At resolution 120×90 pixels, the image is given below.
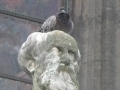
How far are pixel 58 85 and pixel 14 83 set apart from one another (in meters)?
4.85

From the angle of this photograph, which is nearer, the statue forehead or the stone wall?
the statue forehead

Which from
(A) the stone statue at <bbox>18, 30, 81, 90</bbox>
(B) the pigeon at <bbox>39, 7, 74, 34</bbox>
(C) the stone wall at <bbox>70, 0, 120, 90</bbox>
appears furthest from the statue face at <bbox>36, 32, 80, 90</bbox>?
(C) the stone wall at <bbox>70, 0, 120, 90</bbox>

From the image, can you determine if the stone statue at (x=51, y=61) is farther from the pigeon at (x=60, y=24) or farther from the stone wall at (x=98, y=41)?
the stone wall at (x=98, y=41)

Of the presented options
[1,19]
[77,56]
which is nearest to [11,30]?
[1,19]

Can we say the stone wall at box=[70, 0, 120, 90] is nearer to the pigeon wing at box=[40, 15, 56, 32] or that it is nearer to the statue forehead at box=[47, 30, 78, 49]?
the pigeon wing at box=[40, 15, 56, 32]

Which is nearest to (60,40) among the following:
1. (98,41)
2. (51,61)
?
(51,61)

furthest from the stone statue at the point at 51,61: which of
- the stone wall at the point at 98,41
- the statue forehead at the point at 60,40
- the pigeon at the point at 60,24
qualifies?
the stone wall at the point at 98,41

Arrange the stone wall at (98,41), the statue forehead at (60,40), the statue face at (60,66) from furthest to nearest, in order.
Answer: the stone wall at (98,41), the statue forehead at (60,40), the statue face at (60,66)

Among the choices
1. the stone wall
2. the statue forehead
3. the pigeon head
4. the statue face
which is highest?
the pigeon head

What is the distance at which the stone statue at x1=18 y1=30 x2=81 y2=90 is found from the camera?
4.29 metres

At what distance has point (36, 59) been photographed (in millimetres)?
4414

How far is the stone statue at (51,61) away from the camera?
14.1 ft

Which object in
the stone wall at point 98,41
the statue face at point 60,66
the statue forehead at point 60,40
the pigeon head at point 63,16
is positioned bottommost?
the stone wall at point 98,41

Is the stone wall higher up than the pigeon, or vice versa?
the pigeon
